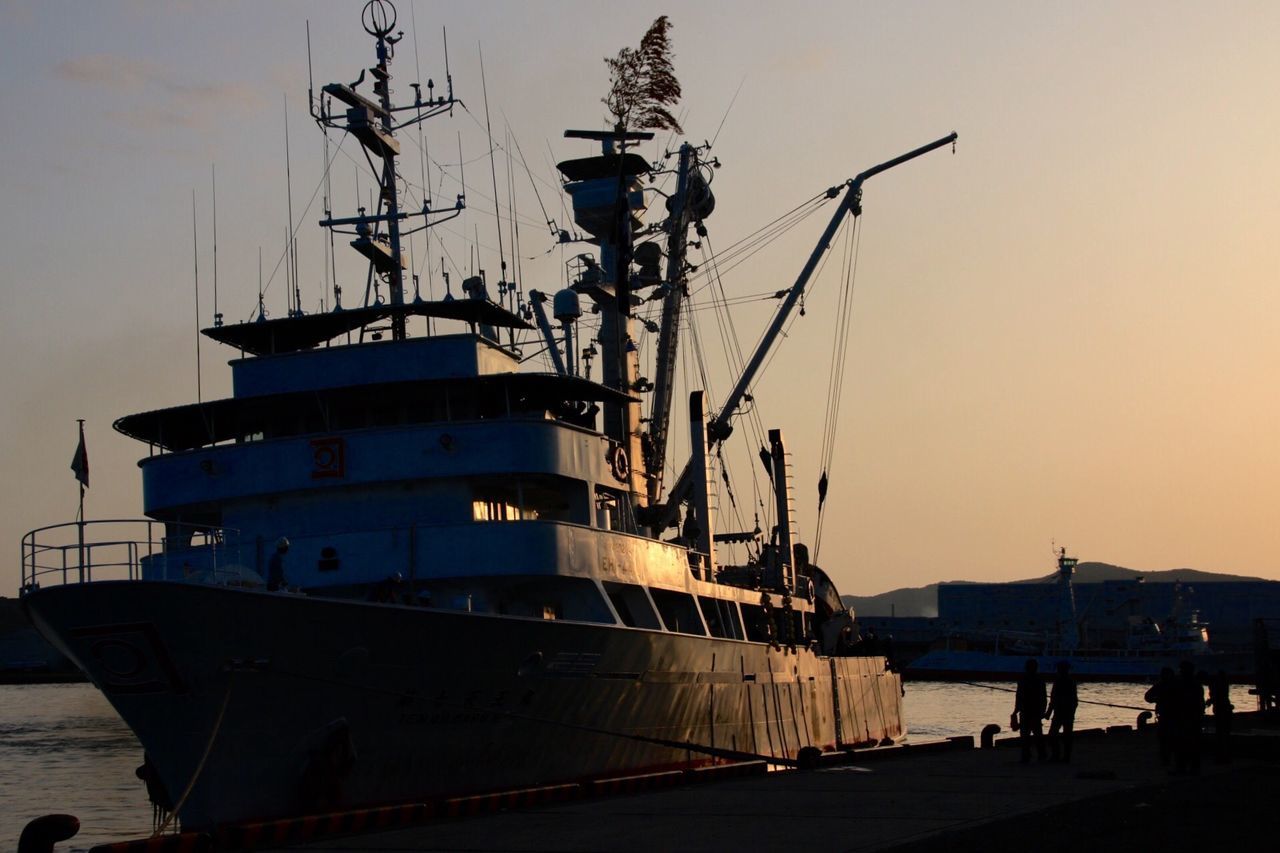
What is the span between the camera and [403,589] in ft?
67.9

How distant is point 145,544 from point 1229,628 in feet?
448

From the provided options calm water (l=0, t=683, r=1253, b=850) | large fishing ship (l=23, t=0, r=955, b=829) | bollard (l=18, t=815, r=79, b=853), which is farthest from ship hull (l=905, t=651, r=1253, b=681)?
bollard (l=18, t=815, r=79, b=853)

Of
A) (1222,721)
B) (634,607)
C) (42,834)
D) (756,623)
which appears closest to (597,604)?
(634,607)

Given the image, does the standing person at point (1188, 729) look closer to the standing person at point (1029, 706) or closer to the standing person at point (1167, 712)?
the standing person at point (1167, 712)

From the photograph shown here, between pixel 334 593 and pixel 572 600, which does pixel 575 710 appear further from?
pixel 334 593

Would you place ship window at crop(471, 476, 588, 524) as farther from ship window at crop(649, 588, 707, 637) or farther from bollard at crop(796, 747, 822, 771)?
bollard at crop(796, 747, 822, 771)

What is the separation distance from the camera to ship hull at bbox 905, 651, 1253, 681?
349ft

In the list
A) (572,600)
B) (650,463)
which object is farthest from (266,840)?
(650,463)

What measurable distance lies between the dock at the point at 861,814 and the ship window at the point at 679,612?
5.61 meters

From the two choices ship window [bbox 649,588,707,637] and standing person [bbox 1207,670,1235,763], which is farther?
ship window [bbox 649,588,707,637]

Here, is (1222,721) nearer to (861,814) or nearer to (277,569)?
(861,814)

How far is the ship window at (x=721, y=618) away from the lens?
93.9 feet

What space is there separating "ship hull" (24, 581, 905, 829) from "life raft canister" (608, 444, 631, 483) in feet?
11.4

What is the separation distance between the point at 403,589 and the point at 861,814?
7.91 metres
